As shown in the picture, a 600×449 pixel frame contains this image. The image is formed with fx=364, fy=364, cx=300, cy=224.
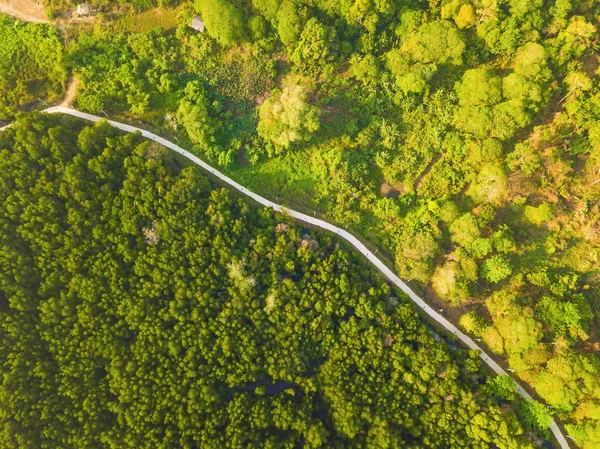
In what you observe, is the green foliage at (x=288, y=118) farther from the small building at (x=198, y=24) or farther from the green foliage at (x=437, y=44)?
the green foliage at (x=437, y=44)

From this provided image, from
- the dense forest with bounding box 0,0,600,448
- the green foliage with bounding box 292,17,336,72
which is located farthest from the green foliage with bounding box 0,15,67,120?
the green foliage with bounding box 292,17,336,72

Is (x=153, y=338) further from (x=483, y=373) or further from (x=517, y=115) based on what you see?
(x=517, y=115)


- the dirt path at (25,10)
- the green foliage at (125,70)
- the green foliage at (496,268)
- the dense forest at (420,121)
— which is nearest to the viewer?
the green foliage at (496,268)

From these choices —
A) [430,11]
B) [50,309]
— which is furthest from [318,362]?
[430,11]

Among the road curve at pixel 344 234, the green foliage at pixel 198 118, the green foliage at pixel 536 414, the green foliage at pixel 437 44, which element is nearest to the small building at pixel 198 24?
the green foliage at pixel 198 118

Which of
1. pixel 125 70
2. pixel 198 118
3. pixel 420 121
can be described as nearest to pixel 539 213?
pixel 420 121

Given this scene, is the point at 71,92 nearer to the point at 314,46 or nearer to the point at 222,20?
the point at 222,20

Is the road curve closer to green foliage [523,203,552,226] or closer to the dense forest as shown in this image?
the dense forest
